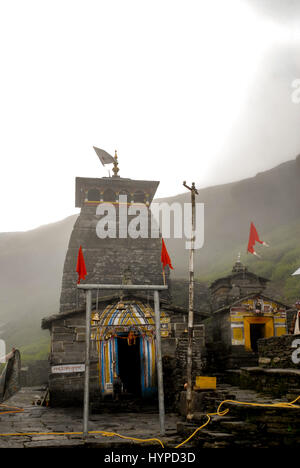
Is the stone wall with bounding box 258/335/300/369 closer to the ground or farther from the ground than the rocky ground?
farther from the ground

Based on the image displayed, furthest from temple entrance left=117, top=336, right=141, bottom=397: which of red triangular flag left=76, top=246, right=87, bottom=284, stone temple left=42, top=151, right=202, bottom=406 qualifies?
red triangular flag left=76, top=246, right=87, bottom=284

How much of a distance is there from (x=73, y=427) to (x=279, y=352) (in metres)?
5.52

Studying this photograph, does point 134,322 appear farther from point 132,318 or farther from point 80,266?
point 80,266

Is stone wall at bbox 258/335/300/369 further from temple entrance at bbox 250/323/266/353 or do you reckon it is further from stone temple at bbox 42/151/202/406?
temple entrance at bbox 250/323/266/353

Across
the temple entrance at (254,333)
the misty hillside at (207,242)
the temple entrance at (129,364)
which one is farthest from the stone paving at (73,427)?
the misty hillside at (207,242)

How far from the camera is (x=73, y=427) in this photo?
931 centimetres

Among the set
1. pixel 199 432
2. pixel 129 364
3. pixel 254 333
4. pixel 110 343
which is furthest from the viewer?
pixel 254 333

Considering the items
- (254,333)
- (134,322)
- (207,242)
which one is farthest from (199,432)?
(207,242)

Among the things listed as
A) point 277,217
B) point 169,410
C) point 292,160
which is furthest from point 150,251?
point 292,160

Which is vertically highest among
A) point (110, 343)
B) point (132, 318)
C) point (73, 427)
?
point (132, 318)

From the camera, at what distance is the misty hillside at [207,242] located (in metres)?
50.1

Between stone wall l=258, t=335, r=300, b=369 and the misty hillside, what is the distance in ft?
106

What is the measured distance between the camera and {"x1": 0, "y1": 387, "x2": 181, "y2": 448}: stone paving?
7316mm
